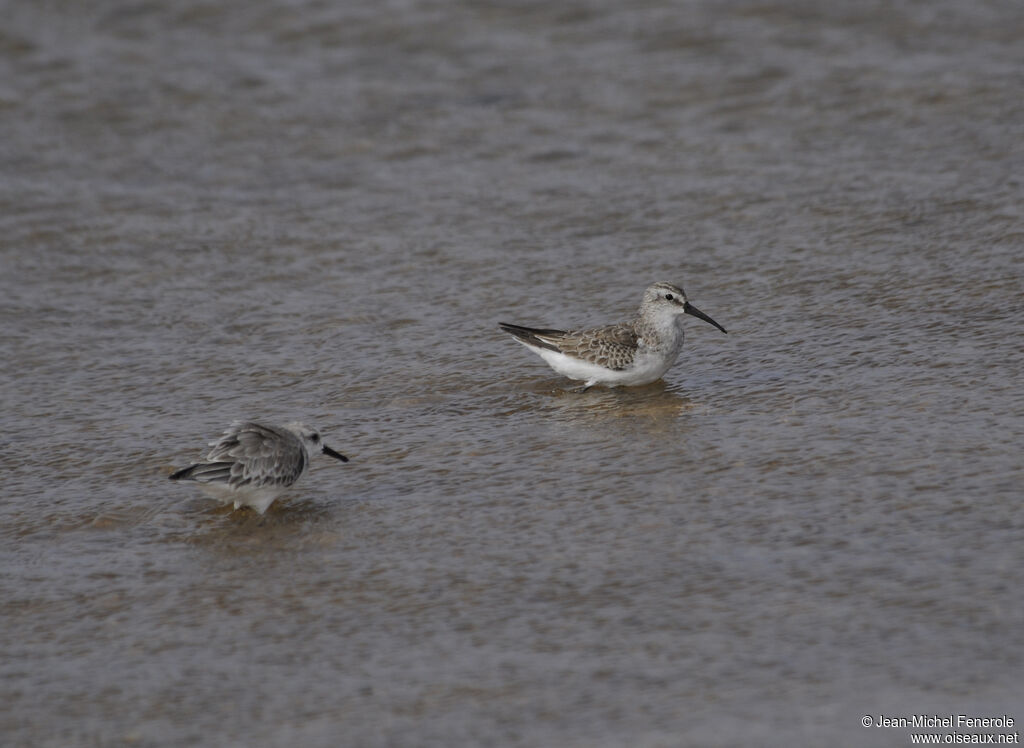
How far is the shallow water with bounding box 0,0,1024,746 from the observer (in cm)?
619

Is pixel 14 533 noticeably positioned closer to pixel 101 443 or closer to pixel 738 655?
pixel 101 443

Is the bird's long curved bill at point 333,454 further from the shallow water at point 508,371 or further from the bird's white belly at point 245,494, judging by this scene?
the bird's white belly at point 245,494

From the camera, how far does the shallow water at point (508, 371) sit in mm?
6188

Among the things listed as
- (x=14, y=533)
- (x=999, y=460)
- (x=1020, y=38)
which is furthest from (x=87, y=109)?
(x=999, y=460)

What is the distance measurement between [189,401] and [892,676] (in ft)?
19.7

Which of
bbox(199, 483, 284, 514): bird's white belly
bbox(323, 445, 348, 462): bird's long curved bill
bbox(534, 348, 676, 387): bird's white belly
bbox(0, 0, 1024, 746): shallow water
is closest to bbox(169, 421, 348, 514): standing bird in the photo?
bbox(199, 483, 284, 514): bird's white belly

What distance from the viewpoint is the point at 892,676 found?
5852 mm

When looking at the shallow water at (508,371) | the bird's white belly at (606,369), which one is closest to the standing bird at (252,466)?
the shallow water at (508,371)

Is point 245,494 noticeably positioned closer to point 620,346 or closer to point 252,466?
point 252,466

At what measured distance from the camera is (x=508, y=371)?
10.6 metres

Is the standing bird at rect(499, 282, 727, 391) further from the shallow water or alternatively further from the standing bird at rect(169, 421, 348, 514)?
the standing bird at rect(169, 421, 348, 514)

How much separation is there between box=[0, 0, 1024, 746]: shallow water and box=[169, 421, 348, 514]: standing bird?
240 mm

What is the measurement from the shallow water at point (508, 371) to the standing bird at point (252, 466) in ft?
0.79
